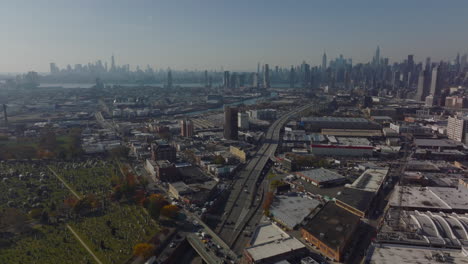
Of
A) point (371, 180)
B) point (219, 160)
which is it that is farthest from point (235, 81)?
point (371, 180)

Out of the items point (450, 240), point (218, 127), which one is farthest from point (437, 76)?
point (450, 240)

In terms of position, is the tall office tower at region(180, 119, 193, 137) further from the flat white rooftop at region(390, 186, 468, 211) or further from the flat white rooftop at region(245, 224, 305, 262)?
the flat white rooftop at region(390, 186, 468, 211)

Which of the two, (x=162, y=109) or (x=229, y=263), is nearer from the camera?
(x=229, y=263)

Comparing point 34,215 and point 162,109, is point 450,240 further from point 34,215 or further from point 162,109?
point 162,109

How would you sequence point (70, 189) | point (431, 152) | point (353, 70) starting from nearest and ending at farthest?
point (70, 189), point (431, 152), point (353, 70)

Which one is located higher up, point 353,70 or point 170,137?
point 353,70

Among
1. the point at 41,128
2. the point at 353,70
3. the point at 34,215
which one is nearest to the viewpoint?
the point at 34,215

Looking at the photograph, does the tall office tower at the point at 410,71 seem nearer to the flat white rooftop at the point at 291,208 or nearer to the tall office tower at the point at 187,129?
the tall office tower at the point at 187,129
